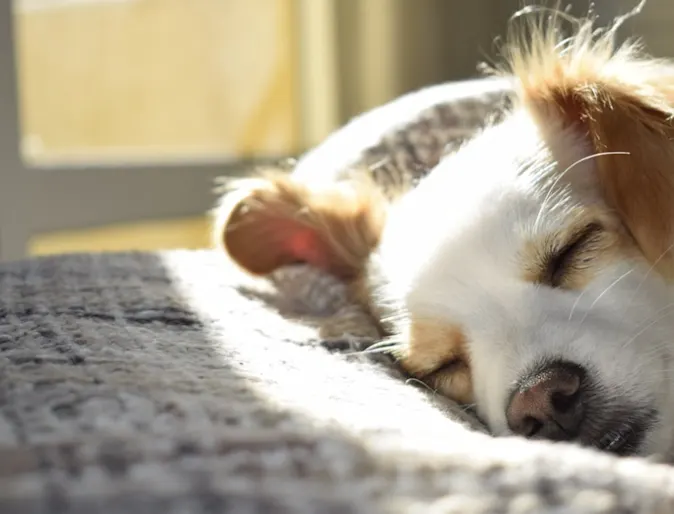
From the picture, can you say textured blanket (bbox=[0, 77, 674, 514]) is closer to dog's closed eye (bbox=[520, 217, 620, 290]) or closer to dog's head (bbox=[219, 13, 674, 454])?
dog's head (bbox=[219, 13, 674, 454])

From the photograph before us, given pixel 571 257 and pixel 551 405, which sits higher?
pixel 571 257

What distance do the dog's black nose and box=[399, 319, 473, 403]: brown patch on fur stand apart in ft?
0.55

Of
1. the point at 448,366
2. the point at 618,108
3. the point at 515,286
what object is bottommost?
the point at 448,366

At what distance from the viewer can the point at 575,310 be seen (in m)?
0.91

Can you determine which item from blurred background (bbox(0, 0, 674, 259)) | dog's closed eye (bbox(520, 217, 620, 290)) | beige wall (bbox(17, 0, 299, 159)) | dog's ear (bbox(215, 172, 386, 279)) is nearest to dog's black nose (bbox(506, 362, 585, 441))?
dog's closed eye (bbox(520, 217, 620, 290))

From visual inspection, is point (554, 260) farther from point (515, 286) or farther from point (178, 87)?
point (178, 87)

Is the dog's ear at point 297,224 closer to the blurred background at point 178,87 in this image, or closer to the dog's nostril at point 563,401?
the dog's nostril at point 563,401

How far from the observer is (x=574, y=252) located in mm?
971

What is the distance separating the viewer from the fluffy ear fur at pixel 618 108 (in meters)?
0.97

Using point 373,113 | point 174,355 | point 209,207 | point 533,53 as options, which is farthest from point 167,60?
point 174,355

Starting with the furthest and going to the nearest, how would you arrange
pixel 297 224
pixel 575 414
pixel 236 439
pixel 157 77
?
pixel 157 77, pixel 297 224, pixel 575 414, pixel 236 439

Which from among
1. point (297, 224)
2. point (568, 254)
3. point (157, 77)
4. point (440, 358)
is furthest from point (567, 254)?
point (157, 77)

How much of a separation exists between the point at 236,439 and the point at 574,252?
58 cm

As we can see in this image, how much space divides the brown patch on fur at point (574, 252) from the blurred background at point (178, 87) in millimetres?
1596
